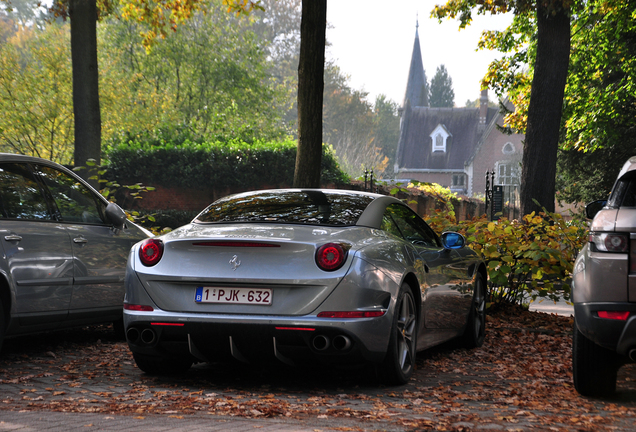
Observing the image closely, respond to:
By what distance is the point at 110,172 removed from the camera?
24.7 meters

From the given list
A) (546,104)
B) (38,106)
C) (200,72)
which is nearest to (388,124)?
(200,72)

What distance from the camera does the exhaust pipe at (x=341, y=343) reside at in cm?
476

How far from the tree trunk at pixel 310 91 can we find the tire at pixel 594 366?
5362 mm

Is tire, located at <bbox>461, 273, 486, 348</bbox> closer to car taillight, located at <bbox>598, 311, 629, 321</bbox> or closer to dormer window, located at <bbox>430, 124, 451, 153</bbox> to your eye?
car taillight, located at <bbox>598, 311, 629, 321</bbox>

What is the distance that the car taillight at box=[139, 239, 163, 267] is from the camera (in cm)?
509

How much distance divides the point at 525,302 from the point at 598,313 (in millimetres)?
5664

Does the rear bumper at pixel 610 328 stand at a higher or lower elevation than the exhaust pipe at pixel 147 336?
higher

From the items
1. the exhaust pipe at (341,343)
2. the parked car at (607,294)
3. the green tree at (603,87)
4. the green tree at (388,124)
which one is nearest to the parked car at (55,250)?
the exhaust pipe at (341,343)

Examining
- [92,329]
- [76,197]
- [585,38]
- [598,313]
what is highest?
[585,38]

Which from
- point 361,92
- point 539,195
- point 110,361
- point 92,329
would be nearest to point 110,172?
point 539,195

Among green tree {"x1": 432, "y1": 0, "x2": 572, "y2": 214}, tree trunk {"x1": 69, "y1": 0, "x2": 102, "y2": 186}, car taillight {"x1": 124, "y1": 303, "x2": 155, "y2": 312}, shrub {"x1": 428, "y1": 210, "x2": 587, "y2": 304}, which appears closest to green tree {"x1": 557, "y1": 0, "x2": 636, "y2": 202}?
green tree {"x1": 432, "y1": 0, "x2": 572, "y2": 214}

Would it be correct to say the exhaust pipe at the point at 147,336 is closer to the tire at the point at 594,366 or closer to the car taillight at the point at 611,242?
the tire at the point at 594,366

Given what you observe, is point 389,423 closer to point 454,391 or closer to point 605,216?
point 454,391

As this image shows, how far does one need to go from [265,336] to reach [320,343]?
1.18 feet
